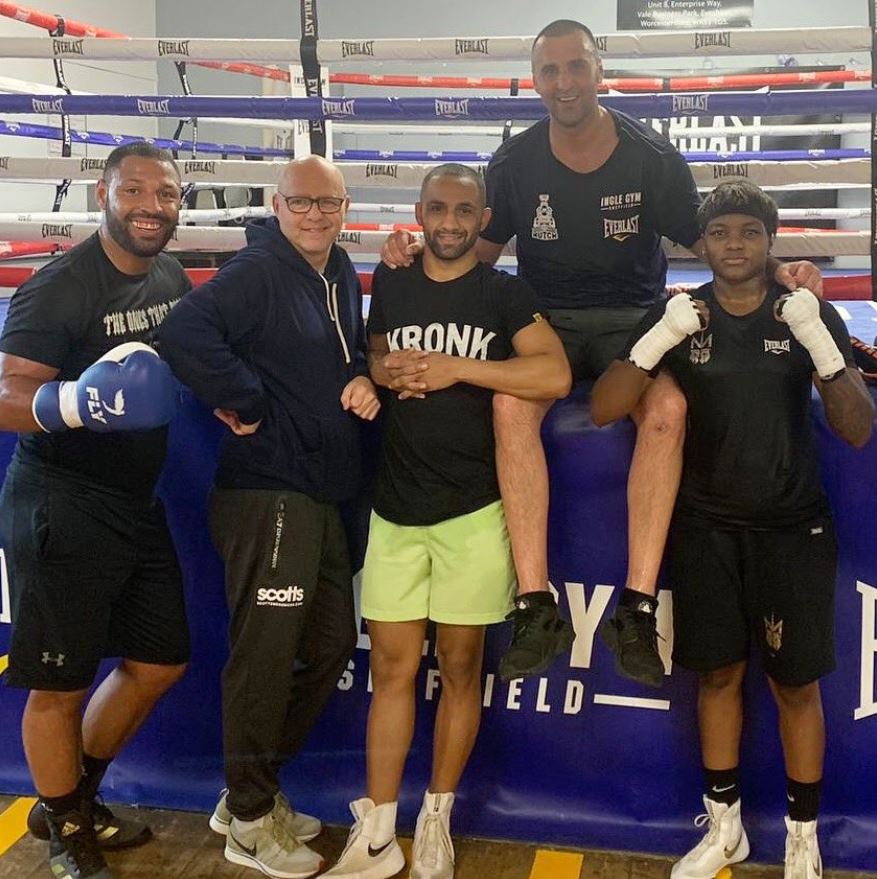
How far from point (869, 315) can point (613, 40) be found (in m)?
1.62

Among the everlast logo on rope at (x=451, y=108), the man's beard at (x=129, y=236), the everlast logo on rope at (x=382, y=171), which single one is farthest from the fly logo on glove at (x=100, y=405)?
the everlast logo on rope at (x=382, y=171)

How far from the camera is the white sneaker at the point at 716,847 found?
221 centimetres

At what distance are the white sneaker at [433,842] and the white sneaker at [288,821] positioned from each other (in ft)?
0.94

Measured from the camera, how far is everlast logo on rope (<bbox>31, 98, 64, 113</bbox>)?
3.94 m

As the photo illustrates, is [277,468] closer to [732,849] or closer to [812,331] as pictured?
[812,331]

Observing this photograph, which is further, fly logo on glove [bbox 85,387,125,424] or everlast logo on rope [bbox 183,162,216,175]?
everlast logo on rope [bbox 183,162,216,175]

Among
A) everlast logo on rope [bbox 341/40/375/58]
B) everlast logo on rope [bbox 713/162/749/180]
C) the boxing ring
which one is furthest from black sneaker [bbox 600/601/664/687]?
everlast logo on rope [bbox 341/40/375/58]

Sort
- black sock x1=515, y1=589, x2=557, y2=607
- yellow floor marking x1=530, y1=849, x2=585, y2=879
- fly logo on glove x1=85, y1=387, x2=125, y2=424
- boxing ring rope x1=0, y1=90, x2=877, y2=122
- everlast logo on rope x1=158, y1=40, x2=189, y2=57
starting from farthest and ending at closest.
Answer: everlast logo on rope x1=158, y1=40, x2=189, y2=57 → boxing ring rope x1=0, y1=90, x2=877, y2=122 → yellow floor marking x1=530, y1=849, x2=585, y2=879 → black sock x1=515, y1=589, x2=557, y2=607 → fly logo on glove x1=85, y1=387, x2=125, y2=424

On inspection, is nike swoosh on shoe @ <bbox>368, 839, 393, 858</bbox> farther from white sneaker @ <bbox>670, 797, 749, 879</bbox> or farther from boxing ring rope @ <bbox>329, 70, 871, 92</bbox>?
boxing ring rope @ <bbox>329, 70, 871, 92</bbox>

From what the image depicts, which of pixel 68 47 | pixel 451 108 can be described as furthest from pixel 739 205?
pixel 68 47

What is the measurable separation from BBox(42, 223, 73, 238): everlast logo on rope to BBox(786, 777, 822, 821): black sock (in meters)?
3.62

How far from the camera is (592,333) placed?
104 inches

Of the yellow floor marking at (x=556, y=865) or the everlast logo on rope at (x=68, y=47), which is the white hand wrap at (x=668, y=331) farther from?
the everlast logo on rope at (x=68, y=47)

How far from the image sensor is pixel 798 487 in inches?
83.0
